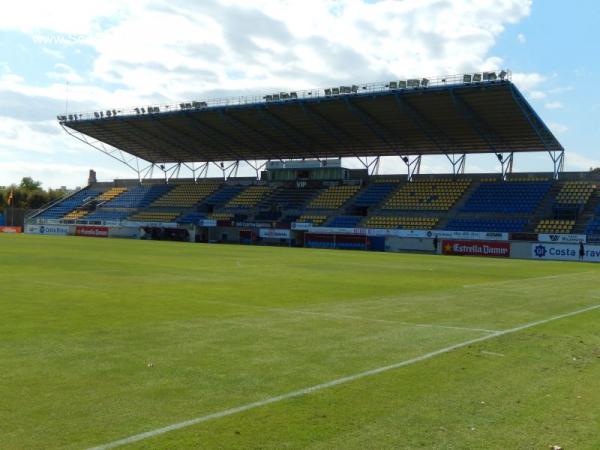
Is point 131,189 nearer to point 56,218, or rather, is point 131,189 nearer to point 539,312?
point 56,218

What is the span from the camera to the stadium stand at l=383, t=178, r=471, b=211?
69.3 m

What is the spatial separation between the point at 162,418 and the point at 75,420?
915 millimetres

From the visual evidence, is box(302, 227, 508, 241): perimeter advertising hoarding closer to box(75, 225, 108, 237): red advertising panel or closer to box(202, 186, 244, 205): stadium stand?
box(202, 186, 244, 205): stadium stand

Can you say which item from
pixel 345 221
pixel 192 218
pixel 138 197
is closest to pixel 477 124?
pixel 345 221

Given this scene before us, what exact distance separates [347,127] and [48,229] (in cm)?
4810

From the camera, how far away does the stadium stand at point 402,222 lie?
211 feet

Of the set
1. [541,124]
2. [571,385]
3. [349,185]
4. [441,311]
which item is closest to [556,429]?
[571,385]

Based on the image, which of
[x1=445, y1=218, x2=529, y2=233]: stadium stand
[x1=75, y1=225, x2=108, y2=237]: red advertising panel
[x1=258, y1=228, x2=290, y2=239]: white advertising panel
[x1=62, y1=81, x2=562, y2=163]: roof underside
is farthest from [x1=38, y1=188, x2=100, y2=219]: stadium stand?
[x1=445, y1=218, x2=529, y2=233]: stadium stand

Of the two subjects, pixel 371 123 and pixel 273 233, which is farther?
pixel 273 233

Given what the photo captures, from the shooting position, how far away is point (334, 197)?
7819 centimetres

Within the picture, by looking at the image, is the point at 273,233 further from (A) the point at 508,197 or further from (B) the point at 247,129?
(A) the point at 508,197

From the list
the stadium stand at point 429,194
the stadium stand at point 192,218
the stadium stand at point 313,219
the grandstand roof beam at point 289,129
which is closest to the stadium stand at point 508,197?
the stadium stand at point 429,194

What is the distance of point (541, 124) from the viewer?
59594 mm

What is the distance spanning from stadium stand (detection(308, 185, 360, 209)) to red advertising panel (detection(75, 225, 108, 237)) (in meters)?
29.3
